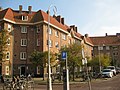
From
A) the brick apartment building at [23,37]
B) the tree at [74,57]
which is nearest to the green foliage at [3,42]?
the tree at [74,57]

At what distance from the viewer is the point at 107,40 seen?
101 metres

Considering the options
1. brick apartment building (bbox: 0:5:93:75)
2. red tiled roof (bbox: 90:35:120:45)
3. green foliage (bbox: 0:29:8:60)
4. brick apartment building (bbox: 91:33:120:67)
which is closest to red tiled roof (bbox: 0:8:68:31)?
brick apartment building (bbox: 0:5:93:75)

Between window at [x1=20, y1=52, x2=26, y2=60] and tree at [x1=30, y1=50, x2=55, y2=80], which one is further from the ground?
window at [x1=20, y1=52, x2=26, y2=60]

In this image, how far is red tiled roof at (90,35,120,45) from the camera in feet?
323

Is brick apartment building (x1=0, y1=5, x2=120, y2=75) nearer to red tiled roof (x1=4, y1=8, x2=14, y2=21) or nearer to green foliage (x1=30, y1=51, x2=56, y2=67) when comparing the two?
red tiled roof (x1=4, y1=8, x2=14, y2=21)

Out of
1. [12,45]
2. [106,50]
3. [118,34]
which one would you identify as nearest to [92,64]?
[12,45]

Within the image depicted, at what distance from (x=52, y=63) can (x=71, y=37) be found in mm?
27076

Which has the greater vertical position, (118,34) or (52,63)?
(118,34)

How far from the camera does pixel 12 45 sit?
50.7 metres

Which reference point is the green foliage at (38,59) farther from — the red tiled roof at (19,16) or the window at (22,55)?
the red tiled roof at (19,16)

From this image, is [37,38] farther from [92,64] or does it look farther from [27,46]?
[92,64]

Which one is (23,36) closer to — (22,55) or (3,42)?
Result: (22,55)

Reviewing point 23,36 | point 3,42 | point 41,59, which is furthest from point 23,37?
point 3,42

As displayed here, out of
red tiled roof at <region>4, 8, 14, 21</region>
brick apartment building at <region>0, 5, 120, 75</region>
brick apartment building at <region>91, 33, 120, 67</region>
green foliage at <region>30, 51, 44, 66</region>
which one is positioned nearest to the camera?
green foliage at <region>30, 51, 44, 66</region>
